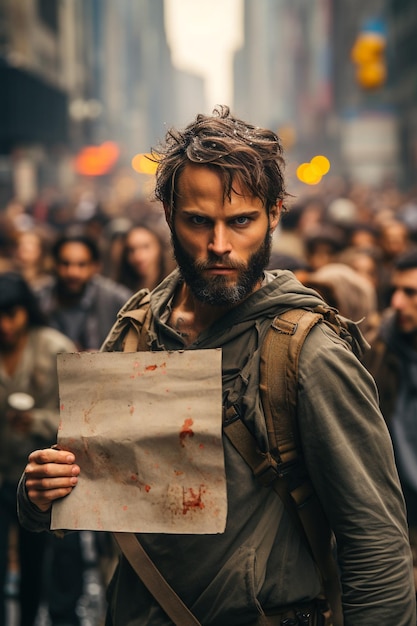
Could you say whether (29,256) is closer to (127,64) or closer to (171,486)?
(171,486)

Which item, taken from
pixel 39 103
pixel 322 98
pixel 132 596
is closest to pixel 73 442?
pixel 132 596

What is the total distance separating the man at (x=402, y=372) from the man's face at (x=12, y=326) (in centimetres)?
193

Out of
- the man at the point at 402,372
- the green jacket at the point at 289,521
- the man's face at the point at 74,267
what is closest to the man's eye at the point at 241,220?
the green jacket at the point at 289,521

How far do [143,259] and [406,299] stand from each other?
11.9 feet

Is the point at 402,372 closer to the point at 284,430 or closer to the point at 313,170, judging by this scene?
the point at 284,430

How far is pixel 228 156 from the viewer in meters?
2.72

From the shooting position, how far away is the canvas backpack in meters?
2.65

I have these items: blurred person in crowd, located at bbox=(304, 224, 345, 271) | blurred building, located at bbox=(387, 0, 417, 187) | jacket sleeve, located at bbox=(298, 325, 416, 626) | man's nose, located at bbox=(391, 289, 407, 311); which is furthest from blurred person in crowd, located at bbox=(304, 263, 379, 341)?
blurred building, located at bbox=(387, 0, 417, 187)

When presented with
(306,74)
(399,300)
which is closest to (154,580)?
(399,300)

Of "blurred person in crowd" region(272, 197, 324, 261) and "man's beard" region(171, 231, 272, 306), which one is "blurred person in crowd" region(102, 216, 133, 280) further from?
"man's beard" region(171, 231, 272, 306)

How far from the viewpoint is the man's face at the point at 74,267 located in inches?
309

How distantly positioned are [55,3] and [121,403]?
58.2 meters

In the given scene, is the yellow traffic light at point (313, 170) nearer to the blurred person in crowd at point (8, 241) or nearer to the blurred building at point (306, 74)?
the blurred person in crowd at point (8, 241)

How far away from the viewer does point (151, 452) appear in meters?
2.68
